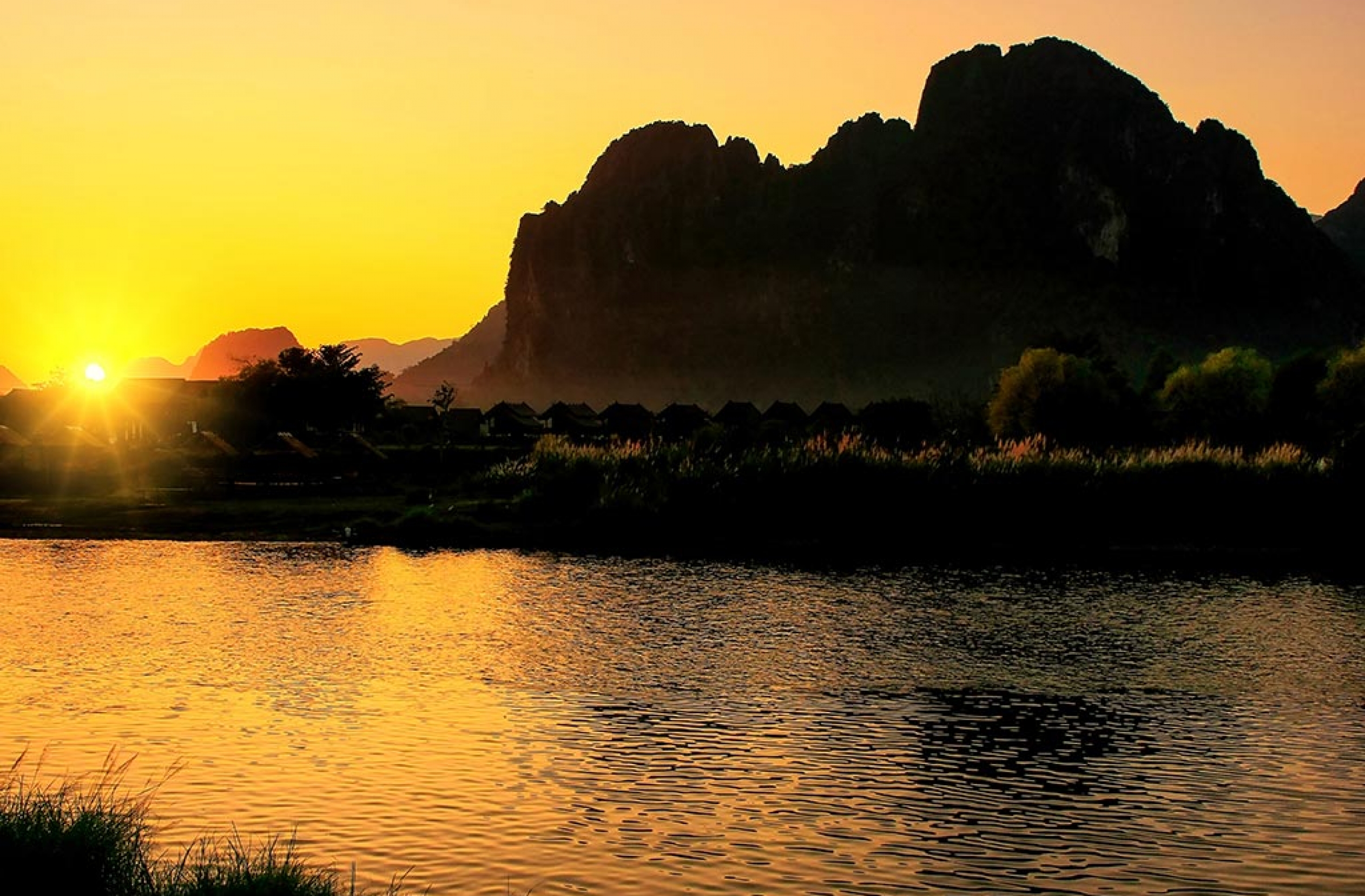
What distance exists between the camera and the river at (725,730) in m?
11.9

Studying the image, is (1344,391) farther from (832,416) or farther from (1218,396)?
(832,416)

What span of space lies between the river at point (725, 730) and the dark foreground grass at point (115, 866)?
1.07 metres

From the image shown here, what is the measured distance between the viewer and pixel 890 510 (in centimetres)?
4197

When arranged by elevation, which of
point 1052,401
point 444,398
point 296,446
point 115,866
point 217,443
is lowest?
point 115,866

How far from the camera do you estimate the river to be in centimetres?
1187

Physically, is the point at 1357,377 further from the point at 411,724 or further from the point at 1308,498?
the point at 411,724

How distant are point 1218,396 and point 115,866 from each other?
96.4 meters

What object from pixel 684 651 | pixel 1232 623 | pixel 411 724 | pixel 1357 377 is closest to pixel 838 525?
pixel 1232 623

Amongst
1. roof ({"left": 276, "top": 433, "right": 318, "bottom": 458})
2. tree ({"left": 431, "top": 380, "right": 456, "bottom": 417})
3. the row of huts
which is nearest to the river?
roof ({"left": 276, "top": 433, "right": 318, "bottom": 458})

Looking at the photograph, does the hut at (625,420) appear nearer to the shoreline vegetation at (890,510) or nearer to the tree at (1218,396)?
the tree at (1218,396)

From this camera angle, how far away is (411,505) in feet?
162

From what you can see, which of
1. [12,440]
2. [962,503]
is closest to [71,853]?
[962,503]

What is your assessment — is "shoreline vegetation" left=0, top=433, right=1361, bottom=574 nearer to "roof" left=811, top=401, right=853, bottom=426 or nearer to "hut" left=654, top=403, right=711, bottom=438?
"hut" left=654, top=403, right=711, bottom=438

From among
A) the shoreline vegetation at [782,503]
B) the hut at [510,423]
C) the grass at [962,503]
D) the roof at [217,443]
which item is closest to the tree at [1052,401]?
the hut at [510,423]
